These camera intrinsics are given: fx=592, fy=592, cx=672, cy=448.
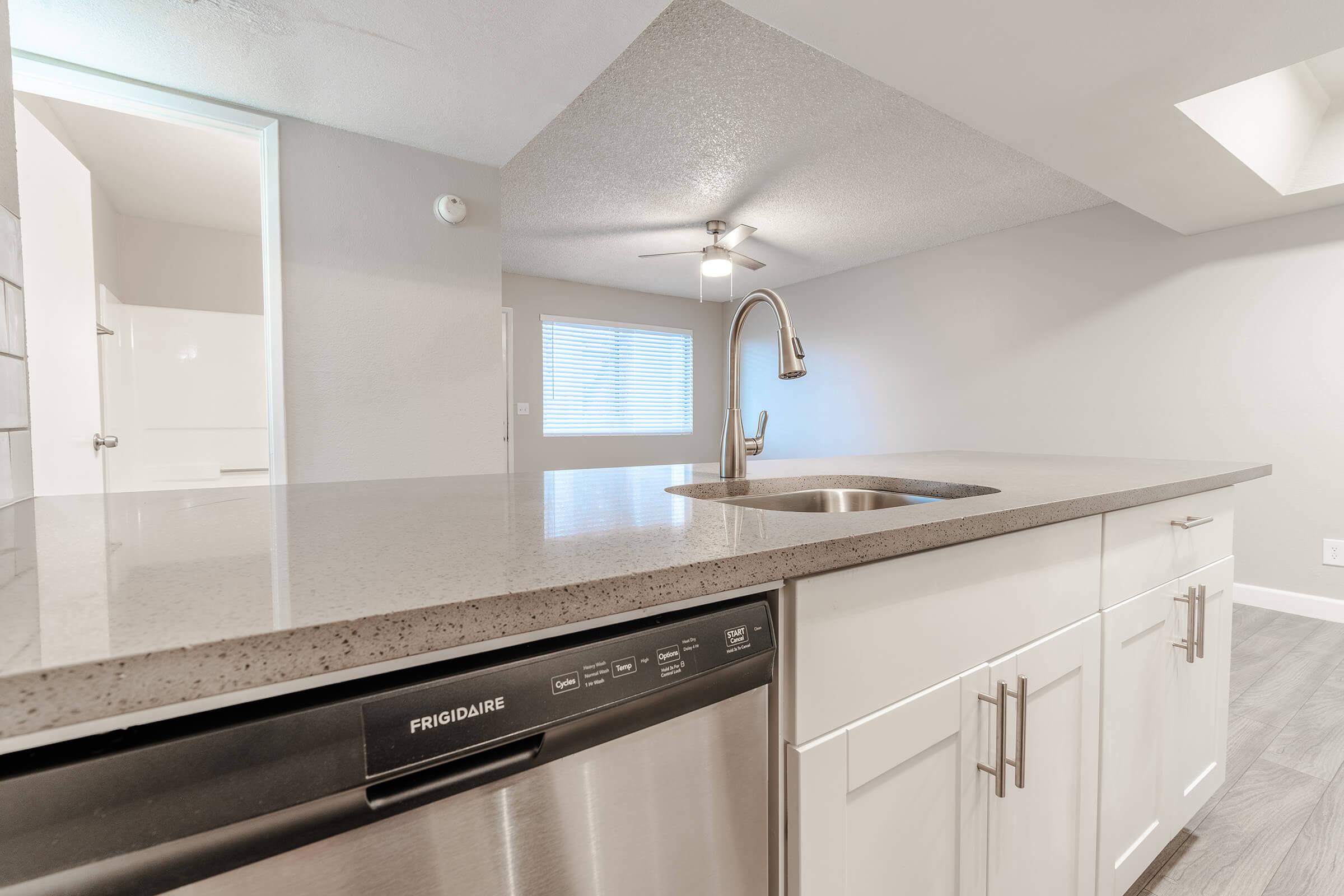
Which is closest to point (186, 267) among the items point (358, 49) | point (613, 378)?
point (358, 49)

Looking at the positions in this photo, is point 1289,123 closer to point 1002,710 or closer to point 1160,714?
point 1160,714

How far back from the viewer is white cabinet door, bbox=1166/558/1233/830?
1313 millimetres

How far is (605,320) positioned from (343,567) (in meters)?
5.85

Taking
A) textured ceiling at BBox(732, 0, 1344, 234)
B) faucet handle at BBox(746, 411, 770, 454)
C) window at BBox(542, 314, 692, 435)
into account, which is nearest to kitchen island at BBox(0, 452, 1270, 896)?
faucet handle at BBox(746, 411, 770, 454)

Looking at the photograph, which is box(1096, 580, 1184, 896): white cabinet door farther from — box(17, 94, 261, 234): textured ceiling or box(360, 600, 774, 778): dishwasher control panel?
box(17, 94, 261, 234): textured ceiling

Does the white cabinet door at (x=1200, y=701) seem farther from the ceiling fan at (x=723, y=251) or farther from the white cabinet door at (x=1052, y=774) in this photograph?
the ceiling fan at (x=723, y=251)

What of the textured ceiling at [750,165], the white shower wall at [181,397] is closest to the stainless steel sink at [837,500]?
the textured ceiling at [750,165]

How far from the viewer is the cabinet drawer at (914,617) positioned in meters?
0.64

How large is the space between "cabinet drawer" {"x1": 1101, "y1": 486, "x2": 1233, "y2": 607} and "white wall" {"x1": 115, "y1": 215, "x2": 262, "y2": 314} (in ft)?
17.0

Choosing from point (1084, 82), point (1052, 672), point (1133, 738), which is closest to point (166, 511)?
point (1052, 672)

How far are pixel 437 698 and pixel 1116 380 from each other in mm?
4698

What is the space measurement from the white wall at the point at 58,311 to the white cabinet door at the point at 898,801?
87.3 inches

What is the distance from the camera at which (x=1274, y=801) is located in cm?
167

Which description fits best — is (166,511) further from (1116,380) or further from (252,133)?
(1116,380)
